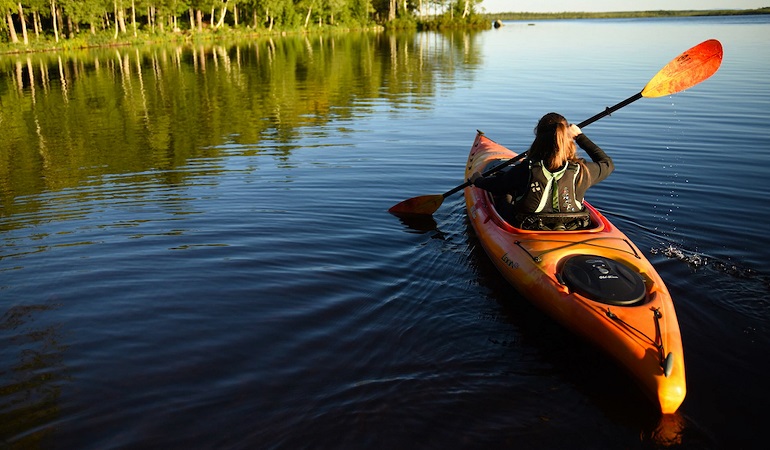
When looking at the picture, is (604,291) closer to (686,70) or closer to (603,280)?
(603,280)

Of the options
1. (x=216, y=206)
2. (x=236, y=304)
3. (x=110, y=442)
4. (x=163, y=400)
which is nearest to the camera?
(x=110, y=442)

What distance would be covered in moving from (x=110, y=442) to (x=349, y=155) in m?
8.41

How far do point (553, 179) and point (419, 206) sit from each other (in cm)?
289

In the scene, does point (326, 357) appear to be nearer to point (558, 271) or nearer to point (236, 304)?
point (236, 304)

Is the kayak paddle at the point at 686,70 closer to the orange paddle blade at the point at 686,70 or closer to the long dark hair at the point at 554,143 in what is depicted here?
the orange paddle blade at the point at 686,70

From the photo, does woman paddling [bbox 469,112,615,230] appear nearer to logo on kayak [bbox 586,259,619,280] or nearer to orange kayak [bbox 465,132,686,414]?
orange kayak [bbox 465,132,686,414]

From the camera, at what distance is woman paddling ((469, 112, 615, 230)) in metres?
5.30

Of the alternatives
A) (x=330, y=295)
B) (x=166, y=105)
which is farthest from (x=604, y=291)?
(x=166, y=105)

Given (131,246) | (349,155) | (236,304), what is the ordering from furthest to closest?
(349,155), (131,246), (236,304)

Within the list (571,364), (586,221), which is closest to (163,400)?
(571,364)

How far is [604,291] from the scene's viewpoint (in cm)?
466

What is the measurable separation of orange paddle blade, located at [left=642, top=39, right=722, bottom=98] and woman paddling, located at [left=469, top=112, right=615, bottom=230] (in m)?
2.08

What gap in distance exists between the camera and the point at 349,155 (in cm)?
1147

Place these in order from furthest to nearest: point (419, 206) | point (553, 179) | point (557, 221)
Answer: point (419, 206)
point (557, 221)
point (553, 179)
